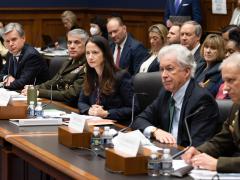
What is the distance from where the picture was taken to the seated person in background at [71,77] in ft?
21.1

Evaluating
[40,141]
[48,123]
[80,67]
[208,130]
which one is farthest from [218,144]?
[80,67]

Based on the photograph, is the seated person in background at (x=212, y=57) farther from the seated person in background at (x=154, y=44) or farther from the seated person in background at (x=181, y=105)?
the seated person in background at (x=181, y=105)

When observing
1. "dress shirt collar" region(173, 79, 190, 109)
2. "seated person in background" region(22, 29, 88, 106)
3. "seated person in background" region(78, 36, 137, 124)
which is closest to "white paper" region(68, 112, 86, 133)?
"dress shirt collar" region(173, 79, 190, 109)

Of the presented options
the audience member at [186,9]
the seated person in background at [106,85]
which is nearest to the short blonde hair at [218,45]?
the seated person in background at [106,85]

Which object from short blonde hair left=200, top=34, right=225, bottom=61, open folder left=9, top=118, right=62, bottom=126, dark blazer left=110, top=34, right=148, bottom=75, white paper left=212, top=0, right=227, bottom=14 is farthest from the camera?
white paper left=212, top=0, right=227, bottom=14

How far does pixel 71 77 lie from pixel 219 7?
4.25 metres

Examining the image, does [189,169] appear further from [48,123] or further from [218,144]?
[48,123]

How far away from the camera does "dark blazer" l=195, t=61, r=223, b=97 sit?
6383 millimetres

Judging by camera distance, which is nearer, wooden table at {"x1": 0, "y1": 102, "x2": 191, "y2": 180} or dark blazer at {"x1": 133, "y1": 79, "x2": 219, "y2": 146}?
wooden table at {"x1": 0, "y1": 102, "x2": 191, "y2": 180}

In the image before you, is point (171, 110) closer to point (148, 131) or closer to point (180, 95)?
point (180, 95)

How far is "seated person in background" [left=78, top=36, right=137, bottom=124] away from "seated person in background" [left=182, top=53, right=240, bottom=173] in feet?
5.11

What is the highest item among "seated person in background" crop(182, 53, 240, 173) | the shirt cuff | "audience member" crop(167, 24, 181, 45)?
"audience member" crop(167, 24, 181, 45)

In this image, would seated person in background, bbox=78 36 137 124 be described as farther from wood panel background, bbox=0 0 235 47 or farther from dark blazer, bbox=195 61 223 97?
wood panel background, bbox=0 0 235 47

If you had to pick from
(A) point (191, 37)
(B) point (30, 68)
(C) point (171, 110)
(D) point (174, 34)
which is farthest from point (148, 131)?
(D) point (174, 34)
